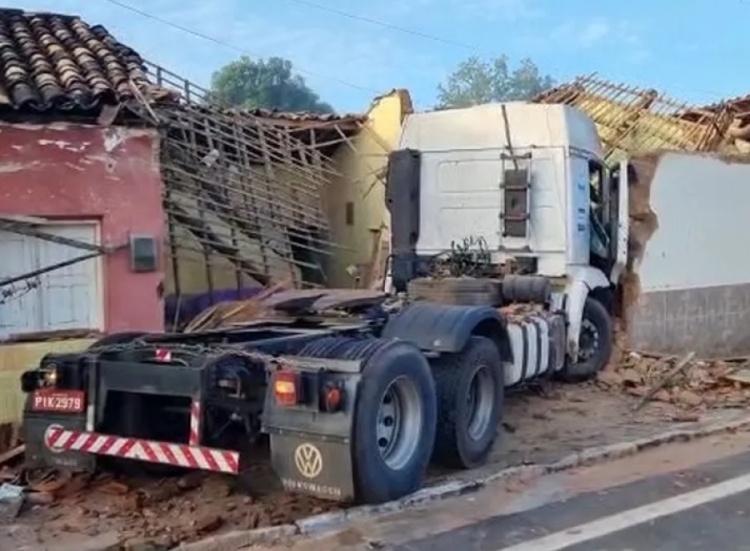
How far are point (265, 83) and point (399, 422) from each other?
5432 cm

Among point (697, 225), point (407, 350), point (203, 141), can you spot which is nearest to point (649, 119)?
point (697, 225)

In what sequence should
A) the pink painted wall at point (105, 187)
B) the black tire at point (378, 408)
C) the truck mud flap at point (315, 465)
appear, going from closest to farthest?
the truck mud flap at point (315, 465) < the black tire at point (378, 408) < the pink painted wall at point (105, 187)

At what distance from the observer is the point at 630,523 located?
696 centimetres

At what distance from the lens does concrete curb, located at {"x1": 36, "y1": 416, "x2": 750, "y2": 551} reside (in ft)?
21.1

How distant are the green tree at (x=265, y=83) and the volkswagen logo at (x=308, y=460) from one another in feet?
168

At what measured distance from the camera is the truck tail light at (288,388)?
6828 mm

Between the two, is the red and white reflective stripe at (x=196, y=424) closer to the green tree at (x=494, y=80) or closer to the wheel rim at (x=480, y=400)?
the wheel rim at (x=480, y=400)

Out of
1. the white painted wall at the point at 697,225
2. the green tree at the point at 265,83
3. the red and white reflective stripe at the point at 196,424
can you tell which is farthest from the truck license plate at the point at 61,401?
the green tree at the point at 265,83

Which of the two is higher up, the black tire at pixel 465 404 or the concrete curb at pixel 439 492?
the black tire at pixel 465 404

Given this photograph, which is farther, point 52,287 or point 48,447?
point 52,287

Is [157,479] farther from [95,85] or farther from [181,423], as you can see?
[95,85]

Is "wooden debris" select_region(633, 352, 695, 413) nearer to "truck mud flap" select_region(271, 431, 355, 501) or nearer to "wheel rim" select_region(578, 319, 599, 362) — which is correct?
"wheel rim" select_region(578, 319, 599, 362)

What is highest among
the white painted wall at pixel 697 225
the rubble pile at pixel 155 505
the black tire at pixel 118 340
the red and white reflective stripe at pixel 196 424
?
the white painted wall at pixel 697 225

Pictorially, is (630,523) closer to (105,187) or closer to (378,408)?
(378,408)
